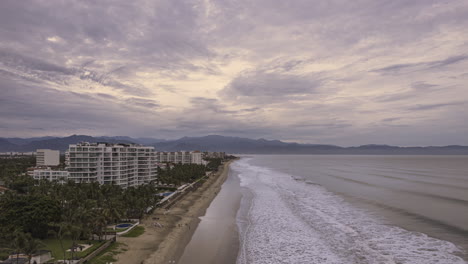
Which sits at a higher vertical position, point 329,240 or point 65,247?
point 65,247

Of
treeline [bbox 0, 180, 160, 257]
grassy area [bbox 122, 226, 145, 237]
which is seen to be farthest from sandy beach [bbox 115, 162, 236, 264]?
treeline [bbox 0, 180, 160, 257]

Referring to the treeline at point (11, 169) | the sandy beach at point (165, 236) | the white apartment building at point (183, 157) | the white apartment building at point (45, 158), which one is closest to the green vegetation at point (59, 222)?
the sandy beach at point (165, 236)

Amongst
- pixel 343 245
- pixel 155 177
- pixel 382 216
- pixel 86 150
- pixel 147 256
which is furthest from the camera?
pixel 155 177

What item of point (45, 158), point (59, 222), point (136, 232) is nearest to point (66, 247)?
point (59, 222)

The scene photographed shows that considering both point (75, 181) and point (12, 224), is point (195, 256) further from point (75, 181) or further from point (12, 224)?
point (75, 181)

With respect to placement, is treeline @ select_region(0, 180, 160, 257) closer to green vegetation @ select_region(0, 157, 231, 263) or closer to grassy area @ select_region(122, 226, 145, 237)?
green vegetation @ select_region(0, 157, 231, 263)

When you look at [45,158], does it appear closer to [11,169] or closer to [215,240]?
[11,169]

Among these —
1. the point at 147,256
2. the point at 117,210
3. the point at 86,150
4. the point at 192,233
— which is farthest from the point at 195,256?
the point at 86,150
